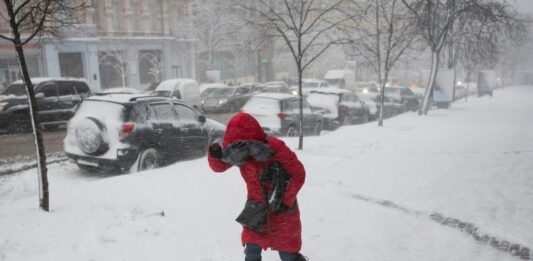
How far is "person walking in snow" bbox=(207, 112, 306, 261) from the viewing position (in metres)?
3.30

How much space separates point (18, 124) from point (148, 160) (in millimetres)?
7694

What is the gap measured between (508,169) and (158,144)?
700 cm

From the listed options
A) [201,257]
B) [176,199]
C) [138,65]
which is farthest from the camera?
[138,65]

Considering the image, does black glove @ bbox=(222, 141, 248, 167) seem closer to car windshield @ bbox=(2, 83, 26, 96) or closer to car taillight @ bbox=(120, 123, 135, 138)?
car taillight @ bbox=(120, 123, 135, 138)

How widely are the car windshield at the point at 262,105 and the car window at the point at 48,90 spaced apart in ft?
21.9

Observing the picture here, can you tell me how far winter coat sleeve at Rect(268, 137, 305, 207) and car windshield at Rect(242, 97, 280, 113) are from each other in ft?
31.8

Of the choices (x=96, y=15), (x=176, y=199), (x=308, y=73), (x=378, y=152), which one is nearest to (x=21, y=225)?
(x=176, y=199)

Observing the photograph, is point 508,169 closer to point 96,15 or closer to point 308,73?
point 96,15

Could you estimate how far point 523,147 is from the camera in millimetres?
11047

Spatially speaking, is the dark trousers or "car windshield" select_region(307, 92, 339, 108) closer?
the dark trousers

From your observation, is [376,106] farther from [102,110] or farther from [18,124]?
[102,110]

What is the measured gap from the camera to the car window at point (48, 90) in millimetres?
14289

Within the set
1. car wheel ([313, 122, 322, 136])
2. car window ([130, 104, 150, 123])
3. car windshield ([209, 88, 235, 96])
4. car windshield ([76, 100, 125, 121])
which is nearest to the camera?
car windshield ([76, 100, 125, 121])

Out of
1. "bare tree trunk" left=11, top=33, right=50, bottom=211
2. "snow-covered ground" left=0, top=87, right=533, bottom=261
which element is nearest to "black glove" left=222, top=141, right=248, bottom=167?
"snow-covered ground" left=0, top=87, right=533, bottom=261
